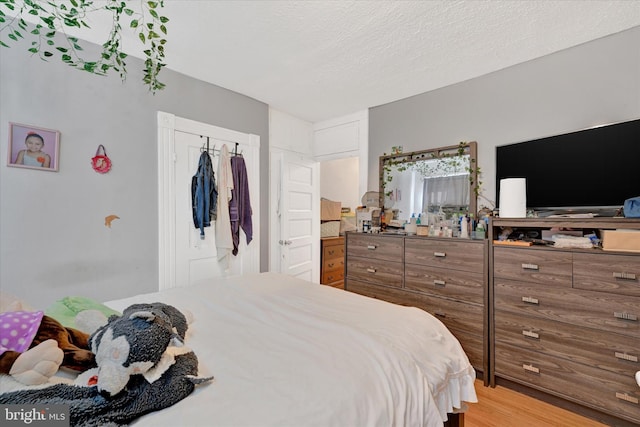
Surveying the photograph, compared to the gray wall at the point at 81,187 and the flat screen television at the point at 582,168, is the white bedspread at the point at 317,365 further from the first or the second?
the flat screen television at the point at 582,168

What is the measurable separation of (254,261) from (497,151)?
8.94 ft

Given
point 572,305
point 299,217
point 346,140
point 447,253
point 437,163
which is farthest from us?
point 299,217

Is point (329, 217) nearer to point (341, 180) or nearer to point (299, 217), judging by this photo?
point (341, 180)

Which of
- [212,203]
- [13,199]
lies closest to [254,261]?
[212,203]

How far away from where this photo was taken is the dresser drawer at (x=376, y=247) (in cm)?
265

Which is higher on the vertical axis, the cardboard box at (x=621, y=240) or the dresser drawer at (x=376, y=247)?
the cardboard box at (x=621, y=240)

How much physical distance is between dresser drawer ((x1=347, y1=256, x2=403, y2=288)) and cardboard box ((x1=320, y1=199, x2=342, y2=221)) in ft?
5.66

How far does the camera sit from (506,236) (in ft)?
7.12

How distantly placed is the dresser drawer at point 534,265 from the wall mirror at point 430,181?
0.65 m

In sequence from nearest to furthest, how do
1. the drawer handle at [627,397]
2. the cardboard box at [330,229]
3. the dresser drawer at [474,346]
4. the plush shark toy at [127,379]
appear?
the plush shark toy at [127,379], the drawer handle at [627,397], the dresser drawer at [474,346], the cardboard box at [330,229]

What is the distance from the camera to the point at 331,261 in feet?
14.9

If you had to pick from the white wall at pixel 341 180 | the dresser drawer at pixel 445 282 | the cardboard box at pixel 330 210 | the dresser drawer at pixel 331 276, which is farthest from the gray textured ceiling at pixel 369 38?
the dresser drawer at pixel 331 276

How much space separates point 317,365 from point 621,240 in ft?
6.28

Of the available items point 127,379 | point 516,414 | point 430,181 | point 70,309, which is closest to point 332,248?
point 430,181
